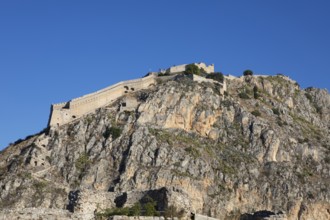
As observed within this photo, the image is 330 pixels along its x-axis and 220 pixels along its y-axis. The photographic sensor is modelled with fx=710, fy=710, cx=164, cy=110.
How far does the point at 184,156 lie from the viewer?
111 metres

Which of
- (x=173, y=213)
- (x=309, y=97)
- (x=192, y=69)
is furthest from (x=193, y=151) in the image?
(x=173, y=213)

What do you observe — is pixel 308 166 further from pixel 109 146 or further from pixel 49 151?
pixel 49 151

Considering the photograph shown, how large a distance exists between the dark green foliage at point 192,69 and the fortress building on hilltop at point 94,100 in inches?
154

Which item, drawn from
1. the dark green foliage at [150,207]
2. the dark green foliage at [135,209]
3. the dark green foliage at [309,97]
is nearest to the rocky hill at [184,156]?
the dark green foliage at [309,97]

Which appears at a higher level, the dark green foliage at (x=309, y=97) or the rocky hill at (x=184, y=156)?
the dark green foliage at (x=309, y=97)

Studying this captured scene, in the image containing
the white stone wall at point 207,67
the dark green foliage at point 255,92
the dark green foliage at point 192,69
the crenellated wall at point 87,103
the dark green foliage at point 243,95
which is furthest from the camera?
the white stone wall at point 207,67

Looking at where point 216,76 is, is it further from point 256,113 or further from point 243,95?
point 256,113

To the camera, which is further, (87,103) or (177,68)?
(177,68)

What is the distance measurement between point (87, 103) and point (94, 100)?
1.48m

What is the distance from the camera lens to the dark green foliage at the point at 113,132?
112 m

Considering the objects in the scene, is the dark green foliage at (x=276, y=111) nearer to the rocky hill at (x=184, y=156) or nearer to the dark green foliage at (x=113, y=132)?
the rocky hill at (x=184, y=156)

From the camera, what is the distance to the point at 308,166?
126 metres

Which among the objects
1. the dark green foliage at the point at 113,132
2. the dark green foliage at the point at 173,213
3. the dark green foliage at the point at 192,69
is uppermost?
the dark green foliage at the point at 192,69

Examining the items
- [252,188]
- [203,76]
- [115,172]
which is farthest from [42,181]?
[203,76]
